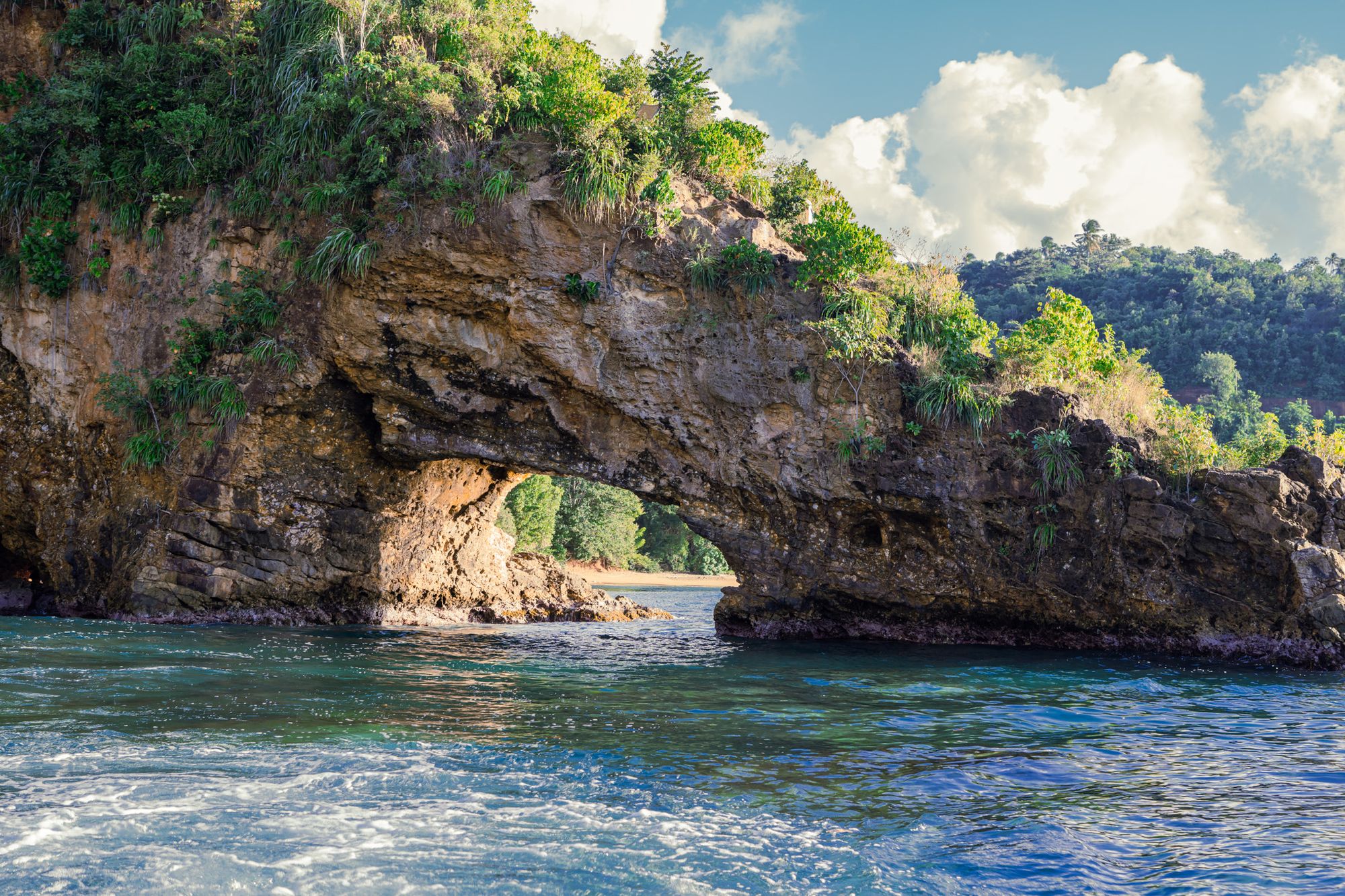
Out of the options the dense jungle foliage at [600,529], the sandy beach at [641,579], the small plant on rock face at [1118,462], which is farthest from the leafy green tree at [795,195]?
the sandy beach at [641,579]

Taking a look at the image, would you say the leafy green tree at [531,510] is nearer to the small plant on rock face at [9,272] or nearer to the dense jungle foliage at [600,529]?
the dense jungle foliage at [600,529]

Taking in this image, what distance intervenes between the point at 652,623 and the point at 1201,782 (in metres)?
15.4

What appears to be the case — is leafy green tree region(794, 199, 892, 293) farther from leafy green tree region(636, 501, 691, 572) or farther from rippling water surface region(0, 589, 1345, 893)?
leafy green tree region(636, 501, 691, 572)

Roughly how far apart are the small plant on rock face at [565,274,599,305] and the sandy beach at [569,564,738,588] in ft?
91.9

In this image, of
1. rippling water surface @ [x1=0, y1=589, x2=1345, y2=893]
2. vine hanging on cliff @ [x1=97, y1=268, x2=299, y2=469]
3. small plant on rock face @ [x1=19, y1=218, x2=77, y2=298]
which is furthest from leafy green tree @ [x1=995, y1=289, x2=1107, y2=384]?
small plant on rock face @ [x1=19, y1=218, x2=77, y2=298]

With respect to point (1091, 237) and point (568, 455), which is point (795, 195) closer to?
point (568, 455)

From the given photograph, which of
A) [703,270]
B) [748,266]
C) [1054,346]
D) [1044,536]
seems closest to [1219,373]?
[1054,346]

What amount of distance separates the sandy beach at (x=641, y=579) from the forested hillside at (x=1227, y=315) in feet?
74.4

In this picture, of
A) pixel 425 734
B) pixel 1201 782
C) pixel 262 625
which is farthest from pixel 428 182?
pixel 1201 782

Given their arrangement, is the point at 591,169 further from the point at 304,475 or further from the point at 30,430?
the point at 30,430

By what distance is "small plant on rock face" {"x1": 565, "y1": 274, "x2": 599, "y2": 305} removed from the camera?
46.7 ft

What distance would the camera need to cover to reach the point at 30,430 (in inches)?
628

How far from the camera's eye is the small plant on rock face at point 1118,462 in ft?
43.0

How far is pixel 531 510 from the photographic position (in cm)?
3753
